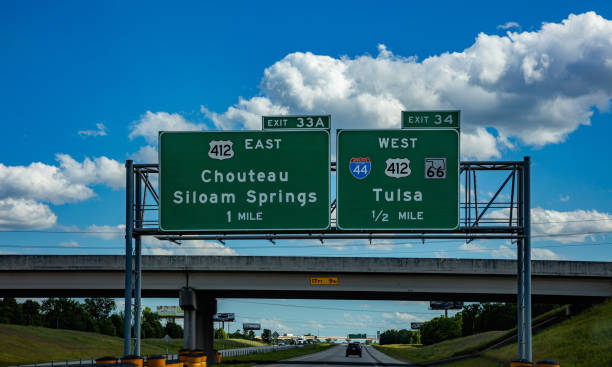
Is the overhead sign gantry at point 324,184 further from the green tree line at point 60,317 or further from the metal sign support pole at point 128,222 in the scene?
the green tree line at point 60,317

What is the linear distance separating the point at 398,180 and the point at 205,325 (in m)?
29.7

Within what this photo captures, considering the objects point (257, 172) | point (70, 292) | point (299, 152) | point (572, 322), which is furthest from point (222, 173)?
point (572, 322)

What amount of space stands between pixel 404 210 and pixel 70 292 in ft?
108

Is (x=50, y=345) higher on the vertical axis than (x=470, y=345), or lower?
lower

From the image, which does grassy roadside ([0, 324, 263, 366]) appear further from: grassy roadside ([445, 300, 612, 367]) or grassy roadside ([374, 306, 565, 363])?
grassy roadside ([445, 300, 612, 367])

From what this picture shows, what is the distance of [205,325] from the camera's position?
4984 cm

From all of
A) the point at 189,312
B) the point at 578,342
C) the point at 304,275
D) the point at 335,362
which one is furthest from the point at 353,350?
the point at 578,342

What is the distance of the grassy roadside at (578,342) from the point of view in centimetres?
3435

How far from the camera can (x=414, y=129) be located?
2420cm

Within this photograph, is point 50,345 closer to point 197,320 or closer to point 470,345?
point 197,320

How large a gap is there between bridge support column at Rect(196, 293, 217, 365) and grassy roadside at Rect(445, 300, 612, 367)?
17.6m

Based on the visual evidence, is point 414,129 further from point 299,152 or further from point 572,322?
point 572,322

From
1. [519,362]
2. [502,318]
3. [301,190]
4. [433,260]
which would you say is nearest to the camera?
[519,362]

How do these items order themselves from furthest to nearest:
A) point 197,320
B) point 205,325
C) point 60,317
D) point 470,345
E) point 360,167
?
point 60,317 < point 470,345 < point 205,325 < point 197,320 < point 360,167
